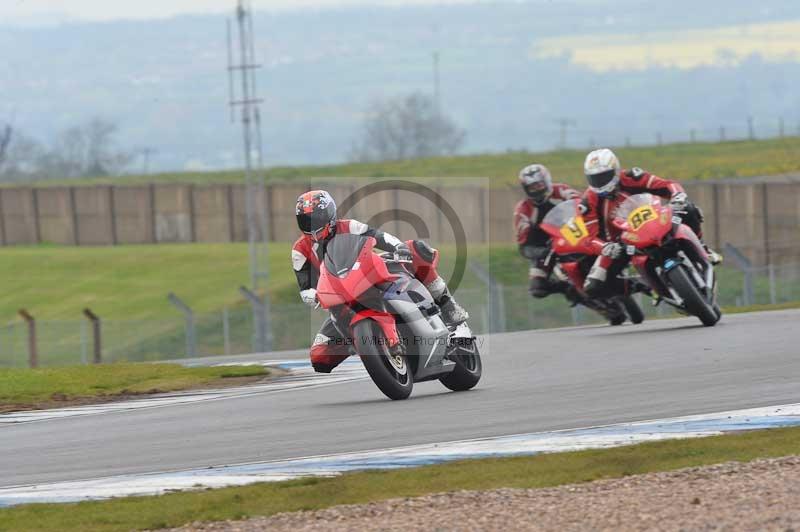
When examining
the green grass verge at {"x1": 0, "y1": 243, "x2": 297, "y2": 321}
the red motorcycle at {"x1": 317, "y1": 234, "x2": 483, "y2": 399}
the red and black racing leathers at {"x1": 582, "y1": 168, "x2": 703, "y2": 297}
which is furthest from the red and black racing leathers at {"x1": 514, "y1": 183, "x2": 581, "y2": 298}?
the green grass verge at {"x1": 0, "y1": 243, "x2": 297, "y2": 321}

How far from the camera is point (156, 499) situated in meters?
9.02

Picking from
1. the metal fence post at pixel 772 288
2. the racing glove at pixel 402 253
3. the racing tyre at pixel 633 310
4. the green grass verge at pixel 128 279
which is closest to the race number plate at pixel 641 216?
the racing tyre at pixel 633 310

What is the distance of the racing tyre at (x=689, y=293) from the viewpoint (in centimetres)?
1714

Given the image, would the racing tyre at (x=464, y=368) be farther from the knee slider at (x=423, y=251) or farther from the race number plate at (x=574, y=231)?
the race number plate at (x=574, y=231)

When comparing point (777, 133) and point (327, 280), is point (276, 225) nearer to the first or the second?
point (777, 133)

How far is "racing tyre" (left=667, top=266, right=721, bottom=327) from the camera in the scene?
56.2 feet

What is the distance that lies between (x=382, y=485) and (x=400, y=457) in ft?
2.57

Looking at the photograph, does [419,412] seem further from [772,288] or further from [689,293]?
[772,288]

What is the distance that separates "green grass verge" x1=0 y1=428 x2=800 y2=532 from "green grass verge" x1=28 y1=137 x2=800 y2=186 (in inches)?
1819

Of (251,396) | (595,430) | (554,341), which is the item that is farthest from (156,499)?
(554,341)

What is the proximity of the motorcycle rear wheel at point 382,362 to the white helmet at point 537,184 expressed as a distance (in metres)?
9.27

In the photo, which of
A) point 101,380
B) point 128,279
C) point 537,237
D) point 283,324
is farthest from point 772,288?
point 128,279

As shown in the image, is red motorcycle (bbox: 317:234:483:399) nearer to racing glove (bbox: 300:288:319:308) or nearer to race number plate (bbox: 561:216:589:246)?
racing glove (bbox: 300:288:319:308)

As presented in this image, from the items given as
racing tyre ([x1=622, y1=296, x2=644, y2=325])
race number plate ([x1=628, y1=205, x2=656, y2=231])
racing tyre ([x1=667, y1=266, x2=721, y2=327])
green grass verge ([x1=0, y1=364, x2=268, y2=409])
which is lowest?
green grass verge ([x1=0, y1=364, x2=268, y2=409])
